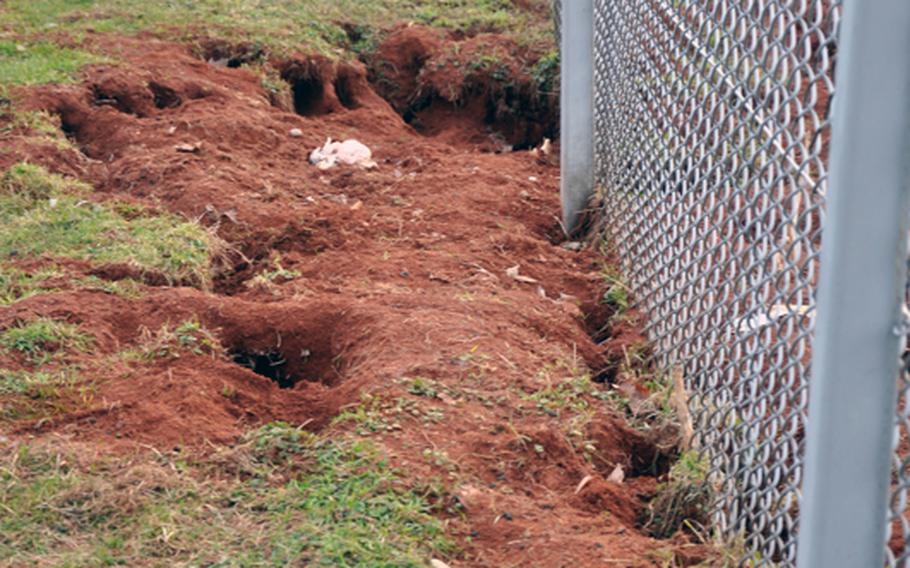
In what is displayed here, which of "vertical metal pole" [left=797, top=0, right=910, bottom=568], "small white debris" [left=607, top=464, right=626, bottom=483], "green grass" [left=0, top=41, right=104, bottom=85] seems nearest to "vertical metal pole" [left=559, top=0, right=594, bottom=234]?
"small white debris" [left=607, top=464, right=626, bottom=483]

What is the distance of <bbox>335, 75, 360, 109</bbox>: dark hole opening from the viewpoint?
23.3 feet

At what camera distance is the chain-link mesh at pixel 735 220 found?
8.16ft

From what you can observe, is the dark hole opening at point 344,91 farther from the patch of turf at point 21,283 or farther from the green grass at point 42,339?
the green grass at point 42,339

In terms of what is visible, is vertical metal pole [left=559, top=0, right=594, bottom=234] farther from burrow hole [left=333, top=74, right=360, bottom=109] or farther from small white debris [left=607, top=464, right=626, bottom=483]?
burrow hole [left=333, top=74, right=360, bottom=109]

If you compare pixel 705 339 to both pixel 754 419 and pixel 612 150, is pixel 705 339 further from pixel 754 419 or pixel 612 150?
pixel 612 150

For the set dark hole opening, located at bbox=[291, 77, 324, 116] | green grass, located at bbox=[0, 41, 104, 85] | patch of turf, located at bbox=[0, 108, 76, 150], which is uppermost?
green grass, located at bbox=[0, 41, 104, 85]

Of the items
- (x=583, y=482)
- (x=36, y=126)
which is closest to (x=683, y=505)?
(x=583, y=482)

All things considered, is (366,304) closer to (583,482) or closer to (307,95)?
(583,482)

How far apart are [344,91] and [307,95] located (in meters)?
0.22

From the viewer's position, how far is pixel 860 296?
1.82 meters

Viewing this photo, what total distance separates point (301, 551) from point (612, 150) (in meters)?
2.58

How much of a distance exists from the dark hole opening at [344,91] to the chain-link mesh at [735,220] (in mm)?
2856

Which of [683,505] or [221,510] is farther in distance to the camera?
[683,505]

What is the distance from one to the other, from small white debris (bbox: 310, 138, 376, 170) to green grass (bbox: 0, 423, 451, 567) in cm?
286
